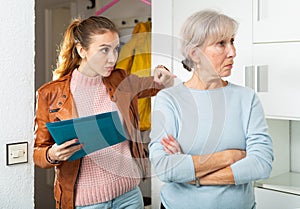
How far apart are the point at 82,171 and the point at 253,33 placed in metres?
1.06

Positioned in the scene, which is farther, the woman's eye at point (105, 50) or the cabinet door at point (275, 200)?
the cabinet door at point (275, 200)

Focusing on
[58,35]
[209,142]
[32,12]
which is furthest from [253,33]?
[58,35]

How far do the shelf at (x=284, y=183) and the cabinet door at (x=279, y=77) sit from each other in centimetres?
35

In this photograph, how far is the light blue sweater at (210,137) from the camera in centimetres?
150

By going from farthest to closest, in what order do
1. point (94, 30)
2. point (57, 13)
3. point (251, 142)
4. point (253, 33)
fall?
point (57, 13) → point (253, 33) → point (94, 30) → point (251, 142)

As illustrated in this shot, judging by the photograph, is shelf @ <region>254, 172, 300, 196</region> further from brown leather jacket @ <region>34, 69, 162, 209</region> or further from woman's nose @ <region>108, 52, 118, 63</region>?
woman's nose @ <region>108, 52, 118, 63</region>

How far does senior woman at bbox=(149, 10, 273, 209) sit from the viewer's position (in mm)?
1506

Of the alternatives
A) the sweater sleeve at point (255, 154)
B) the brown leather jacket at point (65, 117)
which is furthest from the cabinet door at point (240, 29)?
the sweater sleeve at point (255, 154)

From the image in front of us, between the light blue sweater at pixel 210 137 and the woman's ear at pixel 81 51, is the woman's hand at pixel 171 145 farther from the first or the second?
the woman's ear at pixel 81 51

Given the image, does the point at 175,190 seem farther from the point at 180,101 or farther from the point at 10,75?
the point at 10,75

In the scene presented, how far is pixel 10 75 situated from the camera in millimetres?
1838

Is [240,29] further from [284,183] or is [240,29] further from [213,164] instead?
[213,164]

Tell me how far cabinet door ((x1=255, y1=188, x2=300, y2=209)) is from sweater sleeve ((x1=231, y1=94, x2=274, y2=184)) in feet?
2.33

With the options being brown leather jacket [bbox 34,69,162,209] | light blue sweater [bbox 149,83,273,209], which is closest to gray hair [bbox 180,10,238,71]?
light blue sweater [bbox 149,83,273,209]
